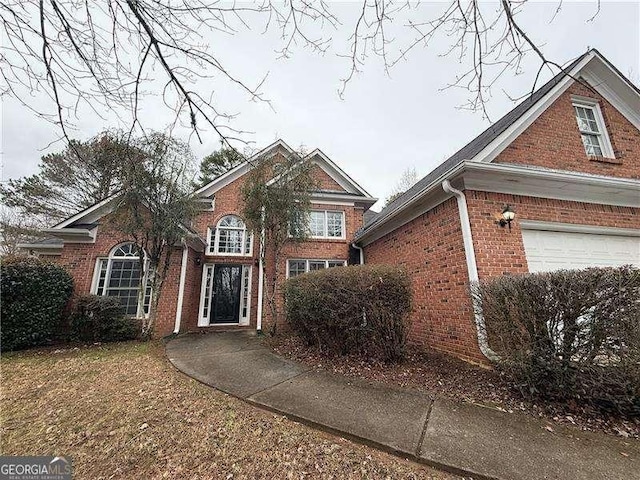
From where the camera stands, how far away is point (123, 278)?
8352mm

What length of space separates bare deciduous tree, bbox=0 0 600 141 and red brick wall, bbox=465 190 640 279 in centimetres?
300

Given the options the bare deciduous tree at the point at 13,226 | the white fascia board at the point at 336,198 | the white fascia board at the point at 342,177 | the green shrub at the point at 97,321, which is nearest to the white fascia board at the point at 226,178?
the white fascia board at the point at 342,177

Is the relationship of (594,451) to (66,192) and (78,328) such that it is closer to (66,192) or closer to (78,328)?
(78,328)

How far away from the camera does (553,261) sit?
521 cm

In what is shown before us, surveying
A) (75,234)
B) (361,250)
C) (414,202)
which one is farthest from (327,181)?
(75,234)

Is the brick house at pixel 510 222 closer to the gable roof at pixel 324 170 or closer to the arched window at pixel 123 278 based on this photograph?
the arched window at pixel 123 278

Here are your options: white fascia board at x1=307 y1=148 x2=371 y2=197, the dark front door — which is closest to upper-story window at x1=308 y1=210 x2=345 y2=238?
white fascia board at x1=307 y1=148 x2=371 y2=197

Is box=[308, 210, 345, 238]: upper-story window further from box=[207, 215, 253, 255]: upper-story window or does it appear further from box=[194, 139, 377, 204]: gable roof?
box=[207, 215, 253, 255]: upper-story window

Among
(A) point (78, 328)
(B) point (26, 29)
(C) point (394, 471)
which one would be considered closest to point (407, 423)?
(C) point (394, 471)

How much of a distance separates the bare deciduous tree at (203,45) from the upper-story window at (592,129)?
20.8 feet

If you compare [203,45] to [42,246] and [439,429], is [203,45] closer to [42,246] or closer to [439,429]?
[439,429]

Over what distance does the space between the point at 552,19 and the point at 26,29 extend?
169 inches

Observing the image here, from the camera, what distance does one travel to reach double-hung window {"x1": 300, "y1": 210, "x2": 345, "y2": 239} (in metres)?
10.4

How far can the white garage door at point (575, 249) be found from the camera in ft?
17.0
